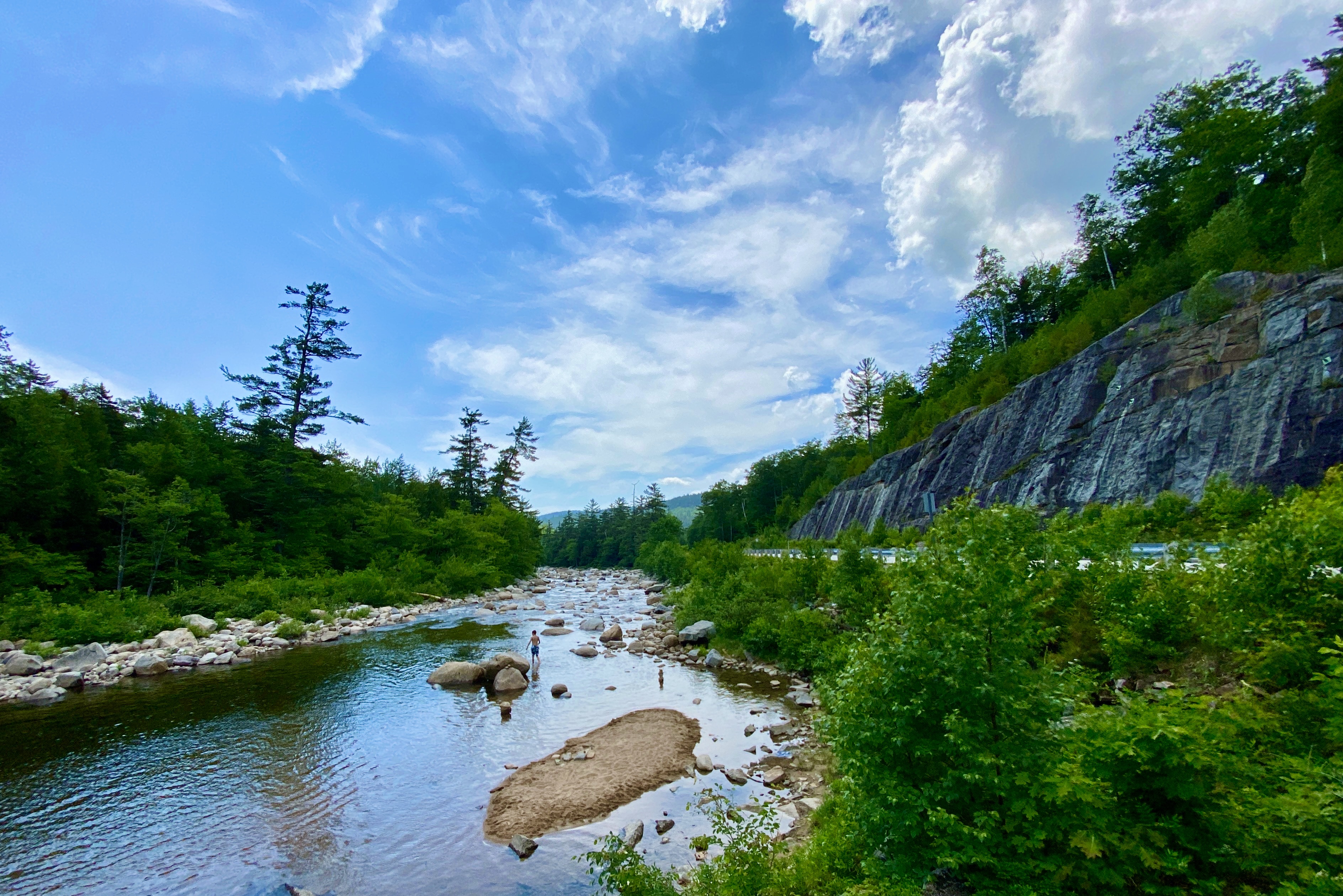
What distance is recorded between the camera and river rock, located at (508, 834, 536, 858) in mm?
9047

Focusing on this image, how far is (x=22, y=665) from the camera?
61.4ft

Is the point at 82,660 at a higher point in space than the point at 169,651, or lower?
higher

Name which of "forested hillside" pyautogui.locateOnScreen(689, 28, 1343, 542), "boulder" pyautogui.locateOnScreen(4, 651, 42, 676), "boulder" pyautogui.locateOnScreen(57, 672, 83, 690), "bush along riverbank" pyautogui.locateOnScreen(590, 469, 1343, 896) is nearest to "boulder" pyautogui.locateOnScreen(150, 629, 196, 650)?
"boulder" pyautogui.locateOnScreen(4, 651, 42, 676)

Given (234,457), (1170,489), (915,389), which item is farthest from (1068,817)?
(915,389)

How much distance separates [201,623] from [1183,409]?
4737 centimetres

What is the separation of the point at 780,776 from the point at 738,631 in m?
12.1

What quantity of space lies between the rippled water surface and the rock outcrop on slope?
13117 millimetres

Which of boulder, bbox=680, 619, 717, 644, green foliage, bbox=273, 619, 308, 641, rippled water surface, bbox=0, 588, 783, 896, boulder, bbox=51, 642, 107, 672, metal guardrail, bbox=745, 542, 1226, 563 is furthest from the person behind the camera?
green foliage, bbox=273, 619, 308, 641

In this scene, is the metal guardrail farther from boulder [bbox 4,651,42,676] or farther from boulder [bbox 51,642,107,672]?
boulder [bbox 4,651,42,676]

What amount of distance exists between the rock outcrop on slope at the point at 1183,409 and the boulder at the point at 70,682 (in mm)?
30031

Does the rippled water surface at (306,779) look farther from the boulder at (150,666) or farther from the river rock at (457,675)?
the boulder at (150,666)

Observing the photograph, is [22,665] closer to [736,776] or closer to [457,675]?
[457,675]

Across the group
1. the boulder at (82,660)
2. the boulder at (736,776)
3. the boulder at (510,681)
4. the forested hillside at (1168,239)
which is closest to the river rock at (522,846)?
the boulder at (736,776)

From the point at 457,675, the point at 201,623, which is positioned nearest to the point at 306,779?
the point at 457,675
